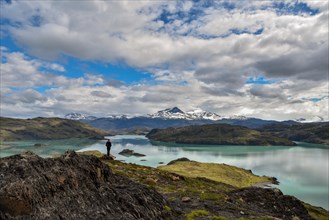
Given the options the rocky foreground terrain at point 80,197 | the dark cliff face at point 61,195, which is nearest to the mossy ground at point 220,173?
the rocky foreground terrain at point 80,197

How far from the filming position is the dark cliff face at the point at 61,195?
709 inches

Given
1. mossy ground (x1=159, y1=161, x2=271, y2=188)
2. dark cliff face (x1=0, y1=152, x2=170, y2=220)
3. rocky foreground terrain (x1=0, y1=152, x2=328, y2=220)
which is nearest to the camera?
dark cliff face (x1=0, y1=152, x2=170, y2=220)

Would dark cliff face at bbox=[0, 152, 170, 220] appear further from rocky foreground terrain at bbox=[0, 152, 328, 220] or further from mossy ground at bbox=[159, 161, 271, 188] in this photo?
mossy ground at bbox=[159, 161, 271, 188]

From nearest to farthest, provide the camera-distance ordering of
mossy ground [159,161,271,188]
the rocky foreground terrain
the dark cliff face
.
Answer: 1. the dark cliff face
2. the rocky foreground terrain
3. mossy ground [159,161,271,188]

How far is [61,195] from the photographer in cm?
2102

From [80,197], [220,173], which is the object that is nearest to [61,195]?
[80,197]

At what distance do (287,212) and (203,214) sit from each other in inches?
660

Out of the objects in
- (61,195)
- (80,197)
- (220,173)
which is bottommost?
(220,173)

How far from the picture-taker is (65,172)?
2355 centimetres

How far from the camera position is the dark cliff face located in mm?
18016

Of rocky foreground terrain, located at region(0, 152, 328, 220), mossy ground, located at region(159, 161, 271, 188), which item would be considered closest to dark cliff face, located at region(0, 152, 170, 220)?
rocky foreground terrain, located at region(0, 152, 328, 220)

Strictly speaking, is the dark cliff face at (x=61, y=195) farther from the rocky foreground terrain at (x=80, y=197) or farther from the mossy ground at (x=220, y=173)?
the mossy ground at (x=220, y=173)

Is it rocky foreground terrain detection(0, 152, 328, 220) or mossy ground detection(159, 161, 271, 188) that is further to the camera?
mossy ground detection(159, 161, 271, 188)

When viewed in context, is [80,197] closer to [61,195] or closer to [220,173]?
[61,195]
